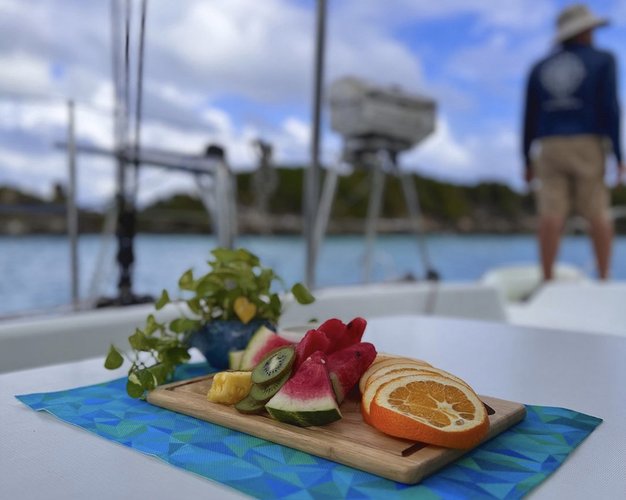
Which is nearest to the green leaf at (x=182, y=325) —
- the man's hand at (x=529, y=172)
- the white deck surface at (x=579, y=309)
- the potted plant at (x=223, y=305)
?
the potted plant at (x=223, y=305)

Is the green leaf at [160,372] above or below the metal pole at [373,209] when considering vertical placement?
below

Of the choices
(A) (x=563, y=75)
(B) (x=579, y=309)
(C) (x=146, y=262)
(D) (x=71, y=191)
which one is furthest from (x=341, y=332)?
(A) (x=563, y=75)

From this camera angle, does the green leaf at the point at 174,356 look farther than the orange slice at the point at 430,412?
Yes

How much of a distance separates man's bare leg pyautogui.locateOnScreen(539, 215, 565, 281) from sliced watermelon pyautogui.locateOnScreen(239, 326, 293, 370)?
2724 mm

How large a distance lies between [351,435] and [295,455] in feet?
0.17

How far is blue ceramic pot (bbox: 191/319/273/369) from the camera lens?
865 mm

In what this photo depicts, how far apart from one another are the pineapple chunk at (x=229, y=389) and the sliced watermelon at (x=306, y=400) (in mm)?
57

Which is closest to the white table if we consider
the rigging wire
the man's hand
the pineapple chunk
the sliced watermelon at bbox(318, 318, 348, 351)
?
the pineapple chunk

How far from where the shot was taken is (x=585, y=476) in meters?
0.51

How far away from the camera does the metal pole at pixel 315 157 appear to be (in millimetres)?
1998

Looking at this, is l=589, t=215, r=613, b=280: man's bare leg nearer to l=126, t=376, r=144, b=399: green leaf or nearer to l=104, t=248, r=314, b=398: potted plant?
l=104, t=248, r=314, b=398: potted plant

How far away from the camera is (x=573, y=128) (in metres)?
3.08

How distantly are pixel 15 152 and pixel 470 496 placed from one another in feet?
9.31

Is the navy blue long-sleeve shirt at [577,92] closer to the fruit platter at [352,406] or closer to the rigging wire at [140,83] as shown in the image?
the rigging wire at [140,83]
